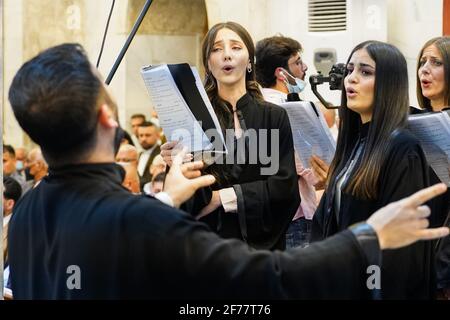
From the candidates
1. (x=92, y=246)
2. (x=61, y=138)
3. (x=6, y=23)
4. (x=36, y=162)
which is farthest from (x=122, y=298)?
(x=6, y=23)

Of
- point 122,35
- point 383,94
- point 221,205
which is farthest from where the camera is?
point 122,35

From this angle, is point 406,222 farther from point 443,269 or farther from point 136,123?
point 136,123

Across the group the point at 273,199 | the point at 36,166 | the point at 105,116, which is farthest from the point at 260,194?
the point at 36,166

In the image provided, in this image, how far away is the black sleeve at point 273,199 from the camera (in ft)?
12.8

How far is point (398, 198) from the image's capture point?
10.8 ft

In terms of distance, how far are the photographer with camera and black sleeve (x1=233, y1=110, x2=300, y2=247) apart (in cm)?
35

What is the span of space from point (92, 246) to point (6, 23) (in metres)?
8.64

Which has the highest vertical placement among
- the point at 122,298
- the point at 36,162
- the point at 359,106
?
the point at 359,106

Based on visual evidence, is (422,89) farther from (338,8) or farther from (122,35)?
(122,35)

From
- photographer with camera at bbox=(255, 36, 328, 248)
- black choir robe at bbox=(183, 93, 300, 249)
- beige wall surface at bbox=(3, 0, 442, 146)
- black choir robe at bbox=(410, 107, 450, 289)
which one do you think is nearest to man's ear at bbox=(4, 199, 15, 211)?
photographer with camera at bbox=(255, 36, 328, 248)

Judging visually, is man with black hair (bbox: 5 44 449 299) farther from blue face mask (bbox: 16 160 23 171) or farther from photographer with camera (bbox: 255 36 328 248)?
blue face mask (bbox: 16 160 23 171)

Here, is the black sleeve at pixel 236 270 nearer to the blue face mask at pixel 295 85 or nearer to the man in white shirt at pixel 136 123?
the blue face mask at pixel 295 85

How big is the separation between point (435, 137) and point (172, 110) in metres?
0.99

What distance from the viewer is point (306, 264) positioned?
2.04 meters
